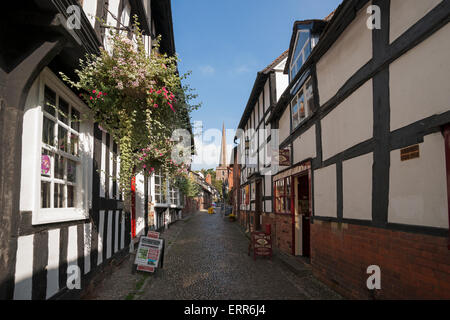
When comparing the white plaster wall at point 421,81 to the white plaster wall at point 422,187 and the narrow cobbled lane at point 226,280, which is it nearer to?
the white plaster wall at point 422,187

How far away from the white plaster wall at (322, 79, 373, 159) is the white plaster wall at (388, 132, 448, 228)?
89 centimetres

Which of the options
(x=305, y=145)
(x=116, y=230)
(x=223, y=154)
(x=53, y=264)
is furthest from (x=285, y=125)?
(x=223, y=154)

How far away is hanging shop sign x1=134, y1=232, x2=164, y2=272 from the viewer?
20.0 feet

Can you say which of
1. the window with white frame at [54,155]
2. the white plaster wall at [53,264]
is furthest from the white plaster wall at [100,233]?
the white plaster wall at [53,264]

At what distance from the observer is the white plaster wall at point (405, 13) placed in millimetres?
3248

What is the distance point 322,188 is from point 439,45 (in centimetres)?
360

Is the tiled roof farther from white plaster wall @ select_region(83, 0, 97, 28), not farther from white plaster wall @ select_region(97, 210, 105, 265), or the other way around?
white plaster wall @ select_region(97, 210, 105, 265)

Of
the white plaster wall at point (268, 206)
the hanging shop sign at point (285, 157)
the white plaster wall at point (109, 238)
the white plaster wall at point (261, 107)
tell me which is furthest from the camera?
the white plaster wall at point (261, 107)

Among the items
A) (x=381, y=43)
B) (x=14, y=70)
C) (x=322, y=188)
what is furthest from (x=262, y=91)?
(x=14, y=70)

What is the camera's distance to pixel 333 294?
514 centimetres

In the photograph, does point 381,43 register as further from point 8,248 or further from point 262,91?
point 262,91

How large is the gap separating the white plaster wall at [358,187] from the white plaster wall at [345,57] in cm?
158

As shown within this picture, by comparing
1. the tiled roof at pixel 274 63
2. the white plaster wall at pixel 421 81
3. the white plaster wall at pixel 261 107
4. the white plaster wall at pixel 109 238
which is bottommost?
the white plaster wall at pixel 109 238
